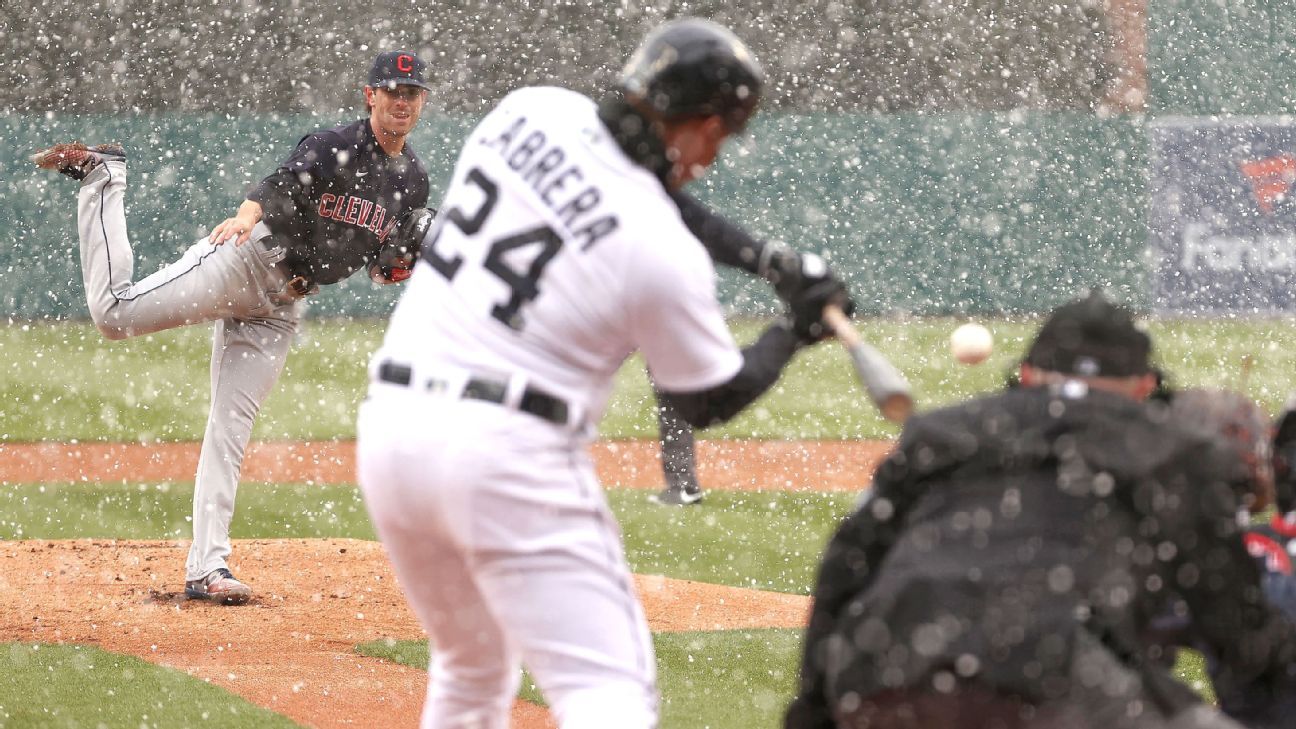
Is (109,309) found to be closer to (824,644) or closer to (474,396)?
(474,396)

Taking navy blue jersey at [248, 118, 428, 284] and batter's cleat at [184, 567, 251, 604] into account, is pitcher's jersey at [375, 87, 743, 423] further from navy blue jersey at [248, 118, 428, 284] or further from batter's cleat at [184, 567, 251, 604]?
batter's cleat at [184, 567, 251, 604]

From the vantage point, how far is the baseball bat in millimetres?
2676

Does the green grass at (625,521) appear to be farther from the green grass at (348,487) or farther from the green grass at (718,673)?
the green grass at (718,673)

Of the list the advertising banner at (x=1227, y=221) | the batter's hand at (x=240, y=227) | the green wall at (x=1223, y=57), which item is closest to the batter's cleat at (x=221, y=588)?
the batter's hand at (x=240, y=227)

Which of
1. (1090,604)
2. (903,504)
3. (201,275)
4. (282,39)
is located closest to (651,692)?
(903,504)

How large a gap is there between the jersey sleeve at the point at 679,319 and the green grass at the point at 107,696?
7.56 feet

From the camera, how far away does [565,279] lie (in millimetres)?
2613

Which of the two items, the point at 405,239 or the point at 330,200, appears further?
the point at 405,239

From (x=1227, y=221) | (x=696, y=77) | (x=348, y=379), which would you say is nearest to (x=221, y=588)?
(x=696, y=77)

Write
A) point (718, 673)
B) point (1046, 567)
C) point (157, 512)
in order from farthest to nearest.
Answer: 1. point (157, 512)
2. point (718, 673)
3. point (1046, 567)

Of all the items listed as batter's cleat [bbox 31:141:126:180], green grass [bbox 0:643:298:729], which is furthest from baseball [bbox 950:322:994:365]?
batter's cleat [bbox 31:141:126:180]

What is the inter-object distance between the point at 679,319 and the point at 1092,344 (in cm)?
71

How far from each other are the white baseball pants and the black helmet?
641mm

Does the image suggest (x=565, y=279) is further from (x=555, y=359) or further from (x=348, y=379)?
(x=348, y=379)
